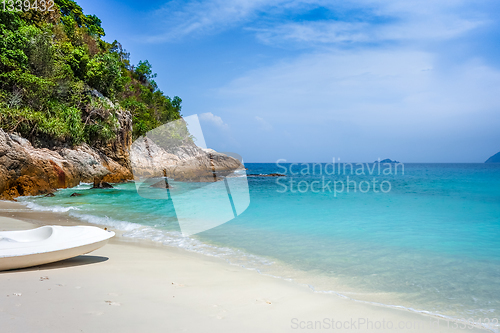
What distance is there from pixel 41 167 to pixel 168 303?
1579 centimetres

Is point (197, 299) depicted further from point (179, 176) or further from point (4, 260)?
point (179, 176)

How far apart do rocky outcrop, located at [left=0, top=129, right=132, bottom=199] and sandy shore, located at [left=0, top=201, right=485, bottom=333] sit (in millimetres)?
11820

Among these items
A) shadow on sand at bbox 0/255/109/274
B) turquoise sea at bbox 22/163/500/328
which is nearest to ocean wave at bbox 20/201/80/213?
turquoise sea at bbox 22/163/500/328

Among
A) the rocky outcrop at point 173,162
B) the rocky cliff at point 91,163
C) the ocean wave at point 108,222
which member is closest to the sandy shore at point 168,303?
the ocean wave at point 108,222

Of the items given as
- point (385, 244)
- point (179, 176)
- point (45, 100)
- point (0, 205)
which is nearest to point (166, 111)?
point (179, 176)

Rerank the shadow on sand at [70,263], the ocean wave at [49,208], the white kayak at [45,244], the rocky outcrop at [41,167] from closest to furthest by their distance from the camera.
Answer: the white kayak at [45,244] → the shadow on sand at [70,263] → the ocean wave at [49,208] → the rocky outcrop at [41,167]

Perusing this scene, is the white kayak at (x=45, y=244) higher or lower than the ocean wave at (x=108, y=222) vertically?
higher

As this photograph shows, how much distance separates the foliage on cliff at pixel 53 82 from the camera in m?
16.9

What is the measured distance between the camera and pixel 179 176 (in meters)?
32.2

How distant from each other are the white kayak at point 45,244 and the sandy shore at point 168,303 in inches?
6.1

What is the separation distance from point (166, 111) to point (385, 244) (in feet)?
128

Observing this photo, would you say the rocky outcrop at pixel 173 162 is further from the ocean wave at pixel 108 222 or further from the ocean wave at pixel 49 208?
the ocean wave at pixel 108 222

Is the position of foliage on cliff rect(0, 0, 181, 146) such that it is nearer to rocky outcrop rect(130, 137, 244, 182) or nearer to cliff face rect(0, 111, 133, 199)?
cliff face rect(0, 111, 133, 199)

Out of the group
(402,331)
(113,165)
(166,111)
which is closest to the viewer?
(402,331)
